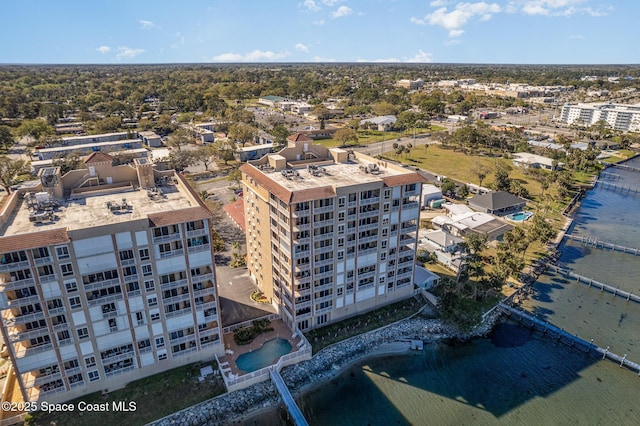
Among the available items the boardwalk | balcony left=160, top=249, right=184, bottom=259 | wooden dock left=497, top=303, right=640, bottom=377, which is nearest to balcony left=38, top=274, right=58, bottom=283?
balcony left=160, top=249, right=184, bottom=259

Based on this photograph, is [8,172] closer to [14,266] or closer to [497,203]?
[14,266]

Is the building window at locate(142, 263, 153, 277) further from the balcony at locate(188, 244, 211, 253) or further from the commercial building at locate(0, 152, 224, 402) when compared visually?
the balcony at locate(188, 244, 211, 253)

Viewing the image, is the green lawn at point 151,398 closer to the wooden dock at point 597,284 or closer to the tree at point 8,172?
the wooden dock at point 597,284

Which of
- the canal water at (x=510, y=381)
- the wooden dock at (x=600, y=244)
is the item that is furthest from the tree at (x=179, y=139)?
the wooden dock at (x=600, y=244)

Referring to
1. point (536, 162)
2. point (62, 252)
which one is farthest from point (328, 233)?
point (536, 162)

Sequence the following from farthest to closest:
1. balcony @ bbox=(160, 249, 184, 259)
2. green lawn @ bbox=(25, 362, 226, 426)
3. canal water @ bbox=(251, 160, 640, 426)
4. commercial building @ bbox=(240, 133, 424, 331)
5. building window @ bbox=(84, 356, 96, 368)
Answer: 1. commercial building @ bbox=(240, 133, 424, 331)
2. canal water @ bbox=(251, 160, 640, 426)
3. building window @ bbox=(84, 356, 96, 368)
4. balcony @ bbox=(160, 249, 184, 259)
5. green lawn @ bbox=(25, 362, 226, 426)

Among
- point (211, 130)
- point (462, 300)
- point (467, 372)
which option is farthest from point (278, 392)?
point (211, 130)
